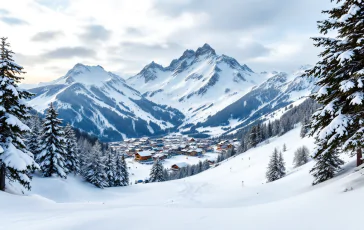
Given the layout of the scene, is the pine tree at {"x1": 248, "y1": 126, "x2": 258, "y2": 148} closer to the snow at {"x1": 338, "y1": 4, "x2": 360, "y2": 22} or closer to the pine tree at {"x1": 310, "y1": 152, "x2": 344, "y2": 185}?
the pine tree at {"x1": 310, "y1": 152, "x2": 344, "y2": 185}

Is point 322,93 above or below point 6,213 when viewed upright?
above

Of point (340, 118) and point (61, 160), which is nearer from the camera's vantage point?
point (340, 118)

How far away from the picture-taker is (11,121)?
16.8m

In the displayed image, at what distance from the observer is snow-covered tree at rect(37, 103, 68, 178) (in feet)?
120

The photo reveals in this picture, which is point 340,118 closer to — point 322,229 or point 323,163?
point 322,229

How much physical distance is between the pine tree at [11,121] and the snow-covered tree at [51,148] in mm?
18988

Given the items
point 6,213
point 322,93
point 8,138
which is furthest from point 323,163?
point 8,138

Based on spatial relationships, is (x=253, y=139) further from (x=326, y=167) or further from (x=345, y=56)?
(x=345, y=56)

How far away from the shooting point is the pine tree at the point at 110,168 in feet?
164

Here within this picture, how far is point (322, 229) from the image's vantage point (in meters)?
6.84

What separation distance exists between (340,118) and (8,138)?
65.5ft

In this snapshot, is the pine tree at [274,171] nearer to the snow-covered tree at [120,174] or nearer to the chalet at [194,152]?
the snow-covered tree at [120,174]

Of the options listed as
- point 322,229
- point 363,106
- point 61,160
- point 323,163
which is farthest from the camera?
point 61,160

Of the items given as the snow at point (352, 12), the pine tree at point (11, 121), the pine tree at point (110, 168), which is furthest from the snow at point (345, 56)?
the pine tree at point (110, 168)
